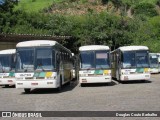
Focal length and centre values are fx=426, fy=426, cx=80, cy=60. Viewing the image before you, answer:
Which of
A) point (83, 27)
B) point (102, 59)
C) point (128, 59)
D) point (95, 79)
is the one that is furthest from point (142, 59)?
point (83, 27)

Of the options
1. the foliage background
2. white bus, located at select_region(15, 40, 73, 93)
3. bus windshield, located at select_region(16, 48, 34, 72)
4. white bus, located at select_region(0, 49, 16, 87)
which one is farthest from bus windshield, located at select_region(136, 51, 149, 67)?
the foliage background

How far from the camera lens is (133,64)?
28.3 meters

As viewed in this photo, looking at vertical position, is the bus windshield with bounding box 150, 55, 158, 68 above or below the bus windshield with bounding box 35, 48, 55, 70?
below

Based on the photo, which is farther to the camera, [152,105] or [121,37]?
[121,37]

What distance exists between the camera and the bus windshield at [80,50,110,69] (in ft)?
86.3

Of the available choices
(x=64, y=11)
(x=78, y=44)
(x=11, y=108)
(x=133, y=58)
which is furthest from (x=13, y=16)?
(x=11, y=108)

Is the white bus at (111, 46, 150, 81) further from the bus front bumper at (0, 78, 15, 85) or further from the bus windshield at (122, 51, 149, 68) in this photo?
the bus front bumper at (0, 78, 15, 85)

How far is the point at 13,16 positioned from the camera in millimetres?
59719

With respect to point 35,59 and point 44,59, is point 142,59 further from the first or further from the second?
point 35,59

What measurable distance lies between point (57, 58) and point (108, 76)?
4627 millimetres

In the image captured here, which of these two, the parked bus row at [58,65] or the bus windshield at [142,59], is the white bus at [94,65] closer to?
the parked bus row at [58,65]

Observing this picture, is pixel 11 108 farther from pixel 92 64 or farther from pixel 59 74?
pixel 92 64

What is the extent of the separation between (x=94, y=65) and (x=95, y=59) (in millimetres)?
490

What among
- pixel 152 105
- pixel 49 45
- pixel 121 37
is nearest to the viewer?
pixel 152 105
